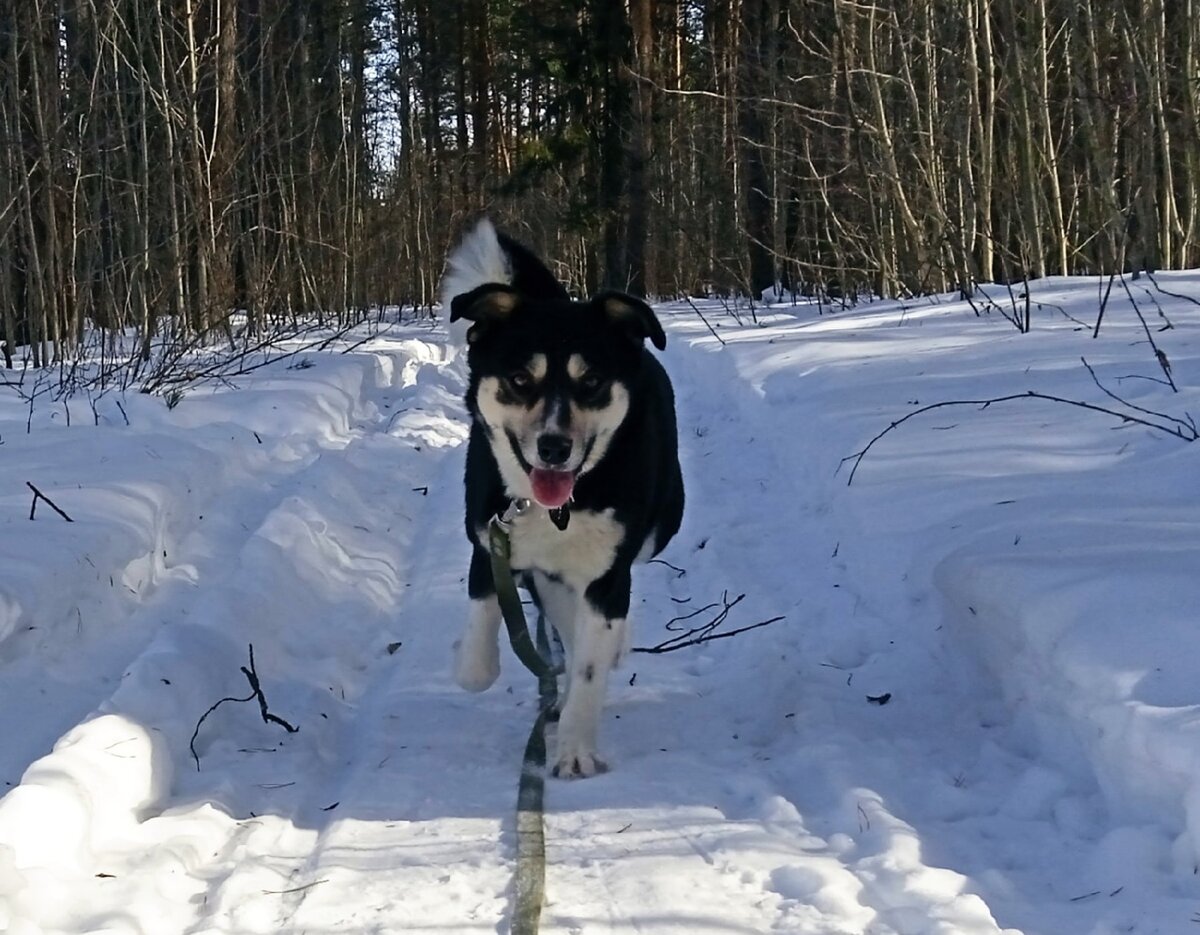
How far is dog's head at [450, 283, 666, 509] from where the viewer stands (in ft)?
12.0

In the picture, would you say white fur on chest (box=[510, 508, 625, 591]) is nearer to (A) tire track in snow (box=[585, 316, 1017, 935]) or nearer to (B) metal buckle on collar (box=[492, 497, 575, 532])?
(B) metal buckle on collar (box=[492, 497, 575, 532])

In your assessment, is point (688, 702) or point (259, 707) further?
point (688, 702)

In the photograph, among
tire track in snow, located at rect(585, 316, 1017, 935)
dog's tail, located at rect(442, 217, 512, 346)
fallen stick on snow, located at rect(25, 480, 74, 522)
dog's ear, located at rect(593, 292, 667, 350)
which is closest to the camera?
tire track in snow, located at rect(585, 316, 1017, 935)

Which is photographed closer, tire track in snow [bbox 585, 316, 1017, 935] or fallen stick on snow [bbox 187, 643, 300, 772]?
tire track in snow [bbox 585, 316, 1017, 935]

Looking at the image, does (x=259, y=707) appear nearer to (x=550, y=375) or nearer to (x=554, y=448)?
(x=554, y=448)

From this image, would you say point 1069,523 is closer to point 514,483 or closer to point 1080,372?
point 514,483

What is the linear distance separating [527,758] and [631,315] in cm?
147

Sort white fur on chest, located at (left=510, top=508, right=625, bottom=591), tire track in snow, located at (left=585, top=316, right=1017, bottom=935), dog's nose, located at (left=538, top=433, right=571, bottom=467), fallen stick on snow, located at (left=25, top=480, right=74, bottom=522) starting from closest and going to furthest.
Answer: tire track in snow, located at (left=585, top=316, right=1017, bottom=935) < dog's nose, located at (left=538, top=433, right=571, bottom=467) < white fur on chest, located at (left=510, top=508, right=625, bottom=591) < fallen stick on snow, located at (left=25, top=480, right=74, bottom=522)

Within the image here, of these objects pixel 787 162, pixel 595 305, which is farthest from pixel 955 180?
pixel 595 305

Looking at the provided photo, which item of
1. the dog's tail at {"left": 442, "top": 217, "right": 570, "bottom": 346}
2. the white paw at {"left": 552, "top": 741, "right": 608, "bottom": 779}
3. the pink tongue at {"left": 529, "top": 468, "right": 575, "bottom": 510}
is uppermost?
the dog's tail at {"left": 442, "top": 217, "right": 570, "bottom": 346}

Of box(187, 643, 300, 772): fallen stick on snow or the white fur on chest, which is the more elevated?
the white fur on chest

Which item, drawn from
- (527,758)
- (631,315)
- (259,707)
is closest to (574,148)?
(631,315)

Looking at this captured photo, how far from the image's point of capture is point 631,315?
3930mm

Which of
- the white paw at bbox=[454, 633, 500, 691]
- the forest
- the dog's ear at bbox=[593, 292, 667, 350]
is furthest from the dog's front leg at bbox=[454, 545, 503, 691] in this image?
the forest
